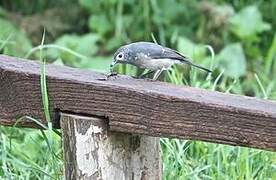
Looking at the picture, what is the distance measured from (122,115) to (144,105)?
72mm

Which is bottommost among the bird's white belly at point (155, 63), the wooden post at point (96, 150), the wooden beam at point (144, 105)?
the wooden post at point (96, 150)

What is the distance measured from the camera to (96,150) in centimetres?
258

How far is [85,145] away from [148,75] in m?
0.37

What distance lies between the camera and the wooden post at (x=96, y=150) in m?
2.58

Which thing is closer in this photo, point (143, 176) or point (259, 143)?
point (259, 143)

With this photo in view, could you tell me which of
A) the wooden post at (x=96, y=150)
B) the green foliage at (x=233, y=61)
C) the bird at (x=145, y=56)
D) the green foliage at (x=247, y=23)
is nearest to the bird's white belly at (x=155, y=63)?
the bird at (x=145, y=56)

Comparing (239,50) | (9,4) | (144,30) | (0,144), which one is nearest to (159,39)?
(144,30)

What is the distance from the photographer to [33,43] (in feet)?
19.4

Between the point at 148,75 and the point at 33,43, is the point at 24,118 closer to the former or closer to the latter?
the point at 148,75

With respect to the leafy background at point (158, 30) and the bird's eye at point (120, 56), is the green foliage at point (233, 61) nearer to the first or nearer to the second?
the leafy background at point (158, 30)

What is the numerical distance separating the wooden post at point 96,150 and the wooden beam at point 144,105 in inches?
1.4

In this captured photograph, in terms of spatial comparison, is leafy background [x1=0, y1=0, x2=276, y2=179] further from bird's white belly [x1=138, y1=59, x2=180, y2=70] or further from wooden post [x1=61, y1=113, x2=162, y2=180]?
wooden post [x1=61, y1=113, x2=162, y2=180]

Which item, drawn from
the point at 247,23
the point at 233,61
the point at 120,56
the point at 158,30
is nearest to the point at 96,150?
the point at 120,56

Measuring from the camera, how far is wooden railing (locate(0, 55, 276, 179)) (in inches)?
96.8
